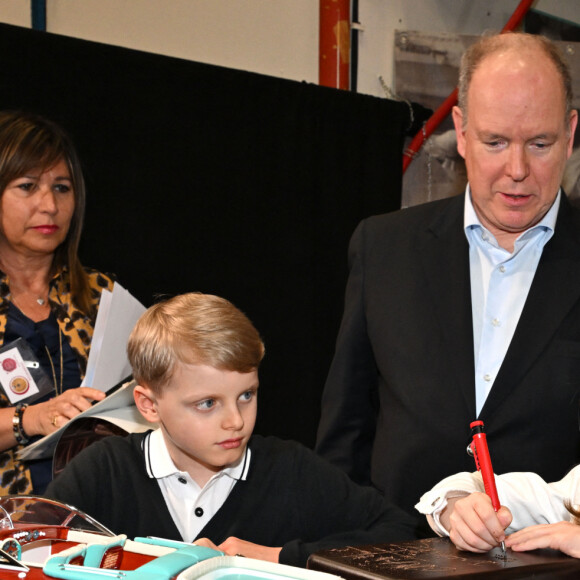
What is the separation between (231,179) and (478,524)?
104 inches

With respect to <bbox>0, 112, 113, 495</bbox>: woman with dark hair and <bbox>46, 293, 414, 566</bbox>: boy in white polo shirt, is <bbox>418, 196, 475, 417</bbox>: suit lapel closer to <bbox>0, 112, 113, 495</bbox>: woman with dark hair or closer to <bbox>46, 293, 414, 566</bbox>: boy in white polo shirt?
<bbox>46, 293, 414, 566</bbox>: boy in white polo shirt

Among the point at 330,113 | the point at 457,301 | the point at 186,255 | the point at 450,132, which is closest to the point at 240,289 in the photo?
the point at 186,255

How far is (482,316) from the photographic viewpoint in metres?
1.89

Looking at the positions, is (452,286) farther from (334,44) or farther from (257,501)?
(334,44)

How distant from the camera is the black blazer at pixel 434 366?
1748mm

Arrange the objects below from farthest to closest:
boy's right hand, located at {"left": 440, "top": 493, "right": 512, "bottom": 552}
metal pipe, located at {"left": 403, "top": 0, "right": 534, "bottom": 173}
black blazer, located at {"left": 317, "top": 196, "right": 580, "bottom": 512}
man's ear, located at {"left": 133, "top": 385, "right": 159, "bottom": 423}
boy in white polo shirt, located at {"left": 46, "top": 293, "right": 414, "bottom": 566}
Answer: metal pipe, located at {"left": 403, "top": 0, "right": 534, "bottom": 173}, black blazer, located at {"left": 317, "top": 196, "right": 580, "bottom": 512}, man's ear, located at {"left": 133, "top": 385, "right": 159, "bottom": 423}, boy in white polo shirt, located at {"left": 46, "top": 293, "right": 414, "bottom": 566}, boy's right hand, located at {"left": 440, "top": 493, "right": 512, "bottom": 552}

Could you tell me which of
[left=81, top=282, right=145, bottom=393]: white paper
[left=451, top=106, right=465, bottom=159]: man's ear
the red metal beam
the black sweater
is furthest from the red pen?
the red metal beam

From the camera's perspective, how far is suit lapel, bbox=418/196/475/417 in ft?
5.99

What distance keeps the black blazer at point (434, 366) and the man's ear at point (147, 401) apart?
49 centimetres

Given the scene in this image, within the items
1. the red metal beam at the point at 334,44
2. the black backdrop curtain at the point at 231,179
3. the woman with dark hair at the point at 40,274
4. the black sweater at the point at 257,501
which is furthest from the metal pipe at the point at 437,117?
the black sweater at the point at 257,501

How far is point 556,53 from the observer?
1911 millimetres

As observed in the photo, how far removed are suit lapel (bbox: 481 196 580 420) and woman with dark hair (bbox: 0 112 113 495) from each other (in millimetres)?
1099

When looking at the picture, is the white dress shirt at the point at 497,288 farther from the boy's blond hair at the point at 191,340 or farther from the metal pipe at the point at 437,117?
the metal pipe at the point at 437,117

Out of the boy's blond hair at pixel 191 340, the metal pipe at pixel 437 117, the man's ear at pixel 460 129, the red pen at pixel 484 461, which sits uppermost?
the metal pipe at pixel 437 117
